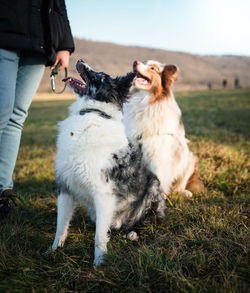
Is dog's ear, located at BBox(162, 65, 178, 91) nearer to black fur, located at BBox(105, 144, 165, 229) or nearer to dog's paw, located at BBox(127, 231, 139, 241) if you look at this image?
black fur, located at BBox(105, 144, 165, 229)

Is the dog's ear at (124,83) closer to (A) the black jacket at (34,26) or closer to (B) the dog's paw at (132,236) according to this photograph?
(A) the black jacket at (34,26)

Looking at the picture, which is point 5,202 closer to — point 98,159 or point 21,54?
point 98,159

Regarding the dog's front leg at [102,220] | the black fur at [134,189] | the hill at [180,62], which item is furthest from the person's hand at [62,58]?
the hill at [180,62]

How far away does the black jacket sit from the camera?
235cm

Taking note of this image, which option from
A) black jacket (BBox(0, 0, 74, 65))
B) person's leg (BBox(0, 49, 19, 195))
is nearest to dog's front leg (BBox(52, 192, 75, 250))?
person's leg (BBox(0, 49, 19, 195))

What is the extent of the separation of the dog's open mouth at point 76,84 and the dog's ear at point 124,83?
36 cm

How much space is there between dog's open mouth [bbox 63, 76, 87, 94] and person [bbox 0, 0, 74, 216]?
1.20ft

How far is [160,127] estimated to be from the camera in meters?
3.79

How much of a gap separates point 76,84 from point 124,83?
0.51 m

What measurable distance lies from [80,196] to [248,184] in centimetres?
300

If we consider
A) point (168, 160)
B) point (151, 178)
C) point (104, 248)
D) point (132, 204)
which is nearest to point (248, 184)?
point (168, 160)

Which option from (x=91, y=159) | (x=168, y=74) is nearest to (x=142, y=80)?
(x=168, y=74)

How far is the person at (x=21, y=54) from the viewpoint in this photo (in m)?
2.39

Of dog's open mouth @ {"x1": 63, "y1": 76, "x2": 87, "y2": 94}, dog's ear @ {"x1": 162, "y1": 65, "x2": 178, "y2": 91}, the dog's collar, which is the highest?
dog's ear @ {"x1": 162, "y1": 65, "x2": 178, "y2": 91}
